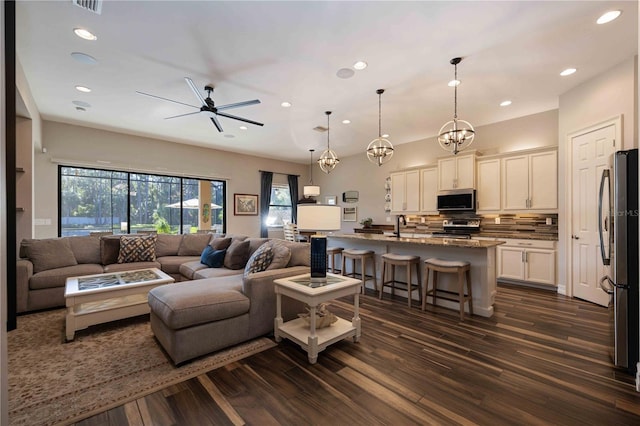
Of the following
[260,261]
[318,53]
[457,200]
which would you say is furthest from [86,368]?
[457,200]

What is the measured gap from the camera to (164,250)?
192 inches

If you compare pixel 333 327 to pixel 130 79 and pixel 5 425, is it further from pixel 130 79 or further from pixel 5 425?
pixel 130 79

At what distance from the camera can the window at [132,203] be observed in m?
5.33

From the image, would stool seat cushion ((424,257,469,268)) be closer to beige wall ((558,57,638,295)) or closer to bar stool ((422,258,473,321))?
bar stool ((422,258,473,321))

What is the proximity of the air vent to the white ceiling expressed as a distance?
0.06 m

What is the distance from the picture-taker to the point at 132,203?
5.96 metres

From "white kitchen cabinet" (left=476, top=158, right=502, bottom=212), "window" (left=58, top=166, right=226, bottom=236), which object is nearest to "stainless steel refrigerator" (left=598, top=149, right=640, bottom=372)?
"white kitchen cabinet" (left=476, top=158, right=502, bottom=212)

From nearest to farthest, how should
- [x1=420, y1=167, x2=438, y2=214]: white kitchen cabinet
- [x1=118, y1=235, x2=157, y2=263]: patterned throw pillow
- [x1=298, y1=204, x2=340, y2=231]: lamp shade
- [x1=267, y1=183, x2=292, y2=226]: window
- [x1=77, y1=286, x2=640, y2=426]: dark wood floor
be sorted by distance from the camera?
1. [x1=77, y1=286, x2=640, y2=426]: dark wood floor
2. [x1=298, y1=204, x2=340, y2=231]: lamp shade
3. [x1=118, y1=235, x2=157, y2=263]: patterned throw pillow
4. [x1=420, y1=167, x2=438, y2=214]: white kitchen cabinet
5. [x1=267, y1=183, x2=292, y2=226]: window

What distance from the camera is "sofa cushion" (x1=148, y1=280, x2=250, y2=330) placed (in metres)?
2.19

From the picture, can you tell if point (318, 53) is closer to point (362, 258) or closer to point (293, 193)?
point (362, 258)

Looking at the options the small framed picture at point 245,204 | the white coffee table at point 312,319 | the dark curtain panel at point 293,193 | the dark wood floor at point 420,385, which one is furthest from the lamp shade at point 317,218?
the dark curtain panel at point 293,193

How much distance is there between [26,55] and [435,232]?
676 cm

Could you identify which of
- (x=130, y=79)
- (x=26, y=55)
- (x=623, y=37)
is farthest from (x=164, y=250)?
(x=623, y=37)

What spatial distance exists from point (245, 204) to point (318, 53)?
5.34 m
